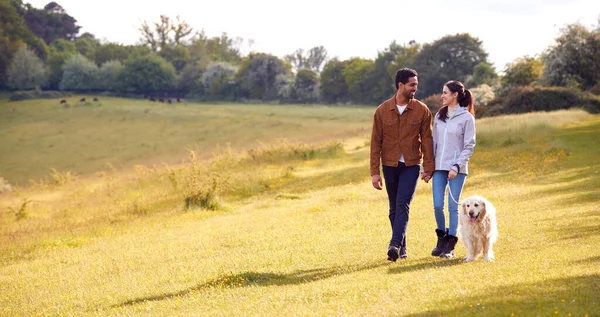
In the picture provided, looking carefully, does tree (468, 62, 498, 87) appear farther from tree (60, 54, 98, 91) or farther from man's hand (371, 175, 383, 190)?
man's hand (371, 175, 383, 190)

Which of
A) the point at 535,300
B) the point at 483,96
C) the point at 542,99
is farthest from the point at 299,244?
the point at 483,96

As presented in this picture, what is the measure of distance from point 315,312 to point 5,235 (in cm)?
1632

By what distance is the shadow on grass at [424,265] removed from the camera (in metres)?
9.45

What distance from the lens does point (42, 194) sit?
3212cm

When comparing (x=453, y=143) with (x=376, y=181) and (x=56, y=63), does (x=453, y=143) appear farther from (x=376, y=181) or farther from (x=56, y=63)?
(x=56, y=63)

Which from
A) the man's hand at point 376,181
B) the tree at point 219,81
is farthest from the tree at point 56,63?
the man's hand at point 376,181

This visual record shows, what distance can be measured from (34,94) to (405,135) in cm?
8800

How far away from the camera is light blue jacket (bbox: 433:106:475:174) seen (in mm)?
9648

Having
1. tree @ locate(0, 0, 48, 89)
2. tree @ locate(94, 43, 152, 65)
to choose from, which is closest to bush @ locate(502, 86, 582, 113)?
tree @ locate(0, 0, 48, 89)

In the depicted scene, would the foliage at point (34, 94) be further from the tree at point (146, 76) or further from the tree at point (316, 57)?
the tree at point (316, 57)

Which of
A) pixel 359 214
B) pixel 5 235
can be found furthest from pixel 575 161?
pixel 5 235

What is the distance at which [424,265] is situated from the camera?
9703 mm

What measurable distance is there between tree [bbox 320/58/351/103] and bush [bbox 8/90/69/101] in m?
34.3

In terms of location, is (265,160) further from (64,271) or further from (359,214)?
(64,271)
